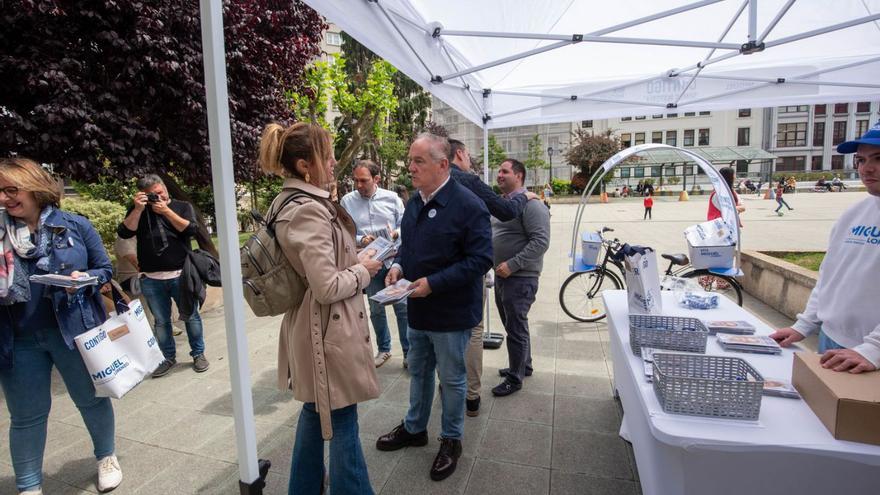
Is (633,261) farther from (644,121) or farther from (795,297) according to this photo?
(644,121)

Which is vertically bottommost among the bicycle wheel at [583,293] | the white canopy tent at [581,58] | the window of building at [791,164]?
the bicycle wheel at [583,293]

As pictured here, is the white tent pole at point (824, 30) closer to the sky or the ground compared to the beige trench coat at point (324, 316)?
closer to the sky

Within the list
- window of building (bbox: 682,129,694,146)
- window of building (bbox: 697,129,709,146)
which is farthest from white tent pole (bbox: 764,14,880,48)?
window of building (bbox: 697,129,709,146)

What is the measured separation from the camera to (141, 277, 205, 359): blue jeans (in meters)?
3.77

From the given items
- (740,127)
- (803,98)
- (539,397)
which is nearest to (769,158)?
(740,127)

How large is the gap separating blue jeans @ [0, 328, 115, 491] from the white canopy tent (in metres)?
1.22

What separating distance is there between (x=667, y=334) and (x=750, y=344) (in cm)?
36

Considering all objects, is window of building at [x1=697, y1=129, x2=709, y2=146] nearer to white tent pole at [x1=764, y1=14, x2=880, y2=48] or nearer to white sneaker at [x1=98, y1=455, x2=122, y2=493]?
white tent pole at [x1=764, y1=14, x2=880, y2=48]

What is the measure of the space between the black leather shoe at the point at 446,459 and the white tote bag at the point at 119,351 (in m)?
Answer: 1.67

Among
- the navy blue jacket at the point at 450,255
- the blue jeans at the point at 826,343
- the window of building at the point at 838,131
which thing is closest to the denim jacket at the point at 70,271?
the navy blue jacket at the point at 450,255

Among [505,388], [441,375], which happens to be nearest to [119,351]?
[441,375]

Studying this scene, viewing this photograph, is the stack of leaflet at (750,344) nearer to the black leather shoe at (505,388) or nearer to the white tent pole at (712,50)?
the black leather shoe at (505,388)

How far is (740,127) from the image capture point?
5325cm

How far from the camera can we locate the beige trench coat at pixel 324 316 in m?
1.60
